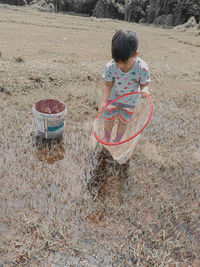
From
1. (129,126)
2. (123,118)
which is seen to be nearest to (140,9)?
(129,126)

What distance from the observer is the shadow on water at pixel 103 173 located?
2494 millimetres

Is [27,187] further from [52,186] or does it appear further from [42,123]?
[42,123]

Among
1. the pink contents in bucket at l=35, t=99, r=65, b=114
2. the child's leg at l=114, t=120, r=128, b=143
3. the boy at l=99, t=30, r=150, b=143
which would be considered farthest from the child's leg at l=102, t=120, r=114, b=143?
the pink contents in bucket at l=35, t=99, r=65, b=114

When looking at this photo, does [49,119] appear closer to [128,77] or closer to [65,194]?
[65,194]

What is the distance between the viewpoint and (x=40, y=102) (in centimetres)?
312

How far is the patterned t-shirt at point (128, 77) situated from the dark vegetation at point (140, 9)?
1273 inches

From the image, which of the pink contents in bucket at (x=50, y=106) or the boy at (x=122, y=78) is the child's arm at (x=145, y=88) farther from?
the pink contents in bucket at (x=50, y=106)

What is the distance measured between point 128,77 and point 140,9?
120 ft

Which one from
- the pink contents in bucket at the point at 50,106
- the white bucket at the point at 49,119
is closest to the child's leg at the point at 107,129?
the white bucket at the point at 49,119

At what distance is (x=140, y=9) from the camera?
3312 centimetres

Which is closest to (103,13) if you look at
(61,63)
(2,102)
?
(61,63)

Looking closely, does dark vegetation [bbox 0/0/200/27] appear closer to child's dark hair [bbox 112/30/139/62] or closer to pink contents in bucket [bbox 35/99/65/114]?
pink contents in bucket [bbox 35/99/65/114]

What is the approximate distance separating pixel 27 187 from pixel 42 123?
0.88 metres

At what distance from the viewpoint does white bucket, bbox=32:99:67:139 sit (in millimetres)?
2738
